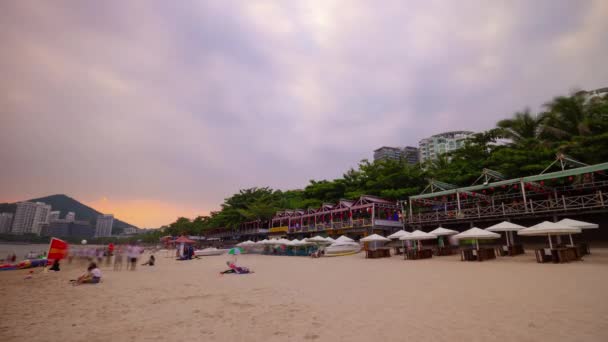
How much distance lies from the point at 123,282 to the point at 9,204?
18468cm

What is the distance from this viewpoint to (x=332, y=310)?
6980 millimetres

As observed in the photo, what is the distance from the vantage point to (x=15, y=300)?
31.6ft

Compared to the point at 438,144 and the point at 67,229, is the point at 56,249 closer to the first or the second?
the point at 438,144

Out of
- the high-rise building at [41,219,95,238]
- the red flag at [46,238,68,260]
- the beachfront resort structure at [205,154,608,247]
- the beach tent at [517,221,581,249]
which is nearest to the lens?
the beach tent at [517,221,581,249]

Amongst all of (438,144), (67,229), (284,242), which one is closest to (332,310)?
(284,242)

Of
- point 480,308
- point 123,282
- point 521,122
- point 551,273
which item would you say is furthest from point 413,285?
point 521,122

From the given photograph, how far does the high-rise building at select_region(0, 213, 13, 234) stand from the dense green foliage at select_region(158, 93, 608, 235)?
532ft

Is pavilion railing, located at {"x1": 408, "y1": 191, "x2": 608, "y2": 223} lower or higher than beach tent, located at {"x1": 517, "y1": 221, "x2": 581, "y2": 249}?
higher

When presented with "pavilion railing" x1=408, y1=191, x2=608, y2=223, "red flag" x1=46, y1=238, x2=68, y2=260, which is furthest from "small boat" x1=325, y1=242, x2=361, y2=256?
"red flag" x1=46, y1=238, x2=68, y2=260

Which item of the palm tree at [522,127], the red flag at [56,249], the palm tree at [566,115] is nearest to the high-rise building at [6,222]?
the red flag at [56,249]

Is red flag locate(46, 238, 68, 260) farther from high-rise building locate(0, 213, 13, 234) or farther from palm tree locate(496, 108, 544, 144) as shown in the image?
high-rise building locate(0, 213, 13, 234)

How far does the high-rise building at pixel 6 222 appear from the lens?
131 meters

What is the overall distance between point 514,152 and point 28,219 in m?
185

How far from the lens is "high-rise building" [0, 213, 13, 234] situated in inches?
5172
